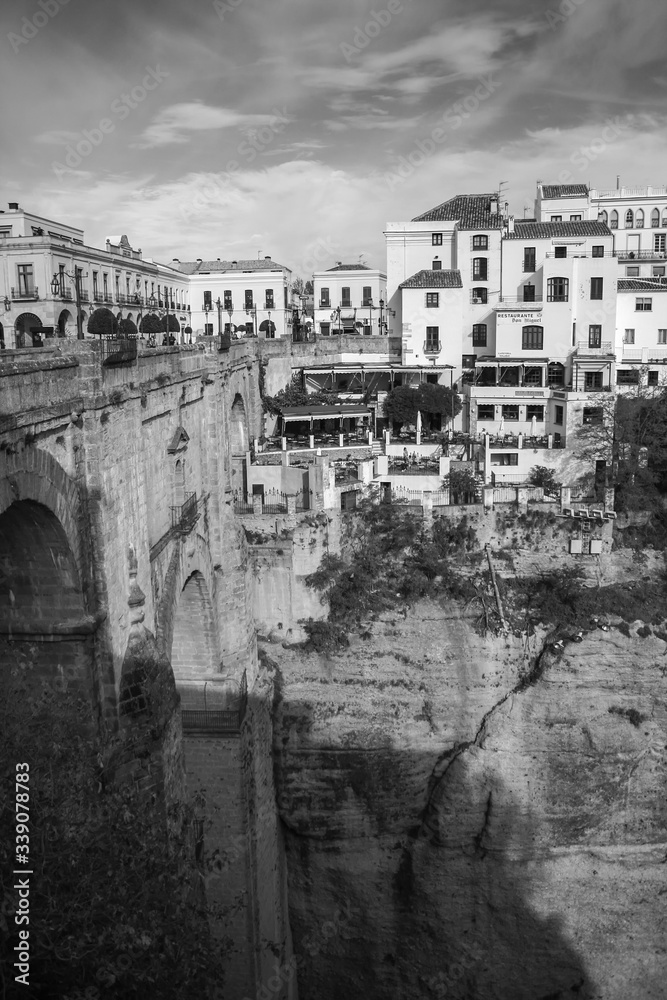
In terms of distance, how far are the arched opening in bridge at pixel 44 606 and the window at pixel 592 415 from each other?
20115mm

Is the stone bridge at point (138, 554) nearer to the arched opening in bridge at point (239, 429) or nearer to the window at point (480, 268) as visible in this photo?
the arched opening in bridge at point (239, 429)

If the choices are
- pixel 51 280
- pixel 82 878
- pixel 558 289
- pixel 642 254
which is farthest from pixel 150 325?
pixel 642 254

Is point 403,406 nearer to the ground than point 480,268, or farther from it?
nearer to the ground

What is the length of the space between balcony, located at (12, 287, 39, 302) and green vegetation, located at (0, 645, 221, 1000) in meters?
17.6

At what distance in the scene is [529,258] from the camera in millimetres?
30750

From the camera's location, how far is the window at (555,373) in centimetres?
2970

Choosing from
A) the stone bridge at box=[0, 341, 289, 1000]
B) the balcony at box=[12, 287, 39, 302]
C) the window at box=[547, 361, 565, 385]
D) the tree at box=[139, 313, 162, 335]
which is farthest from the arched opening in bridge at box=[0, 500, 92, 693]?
the window at box=[547, 361, 565, 385]

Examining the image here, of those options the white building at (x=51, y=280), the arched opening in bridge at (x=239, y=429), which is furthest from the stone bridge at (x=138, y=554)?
the white building at (x=51, y=280)

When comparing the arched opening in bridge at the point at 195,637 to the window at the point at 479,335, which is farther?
the window at the point at 479,335

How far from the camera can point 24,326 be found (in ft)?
79.5

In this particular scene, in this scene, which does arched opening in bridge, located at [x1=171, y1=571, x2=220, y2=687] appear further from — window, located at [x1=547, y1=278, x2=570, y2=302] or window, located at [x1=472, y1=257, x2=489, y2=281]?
window, located at [x1=472, y1=257, x2=489, y2=281]

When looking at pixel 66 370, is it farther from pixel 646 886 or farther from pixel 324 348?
pixel 324 348

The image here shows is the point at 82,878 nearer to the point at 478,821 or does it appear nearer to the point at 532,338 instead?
the point at 478,821

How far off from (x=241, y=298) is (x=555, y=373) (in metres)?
17.0
